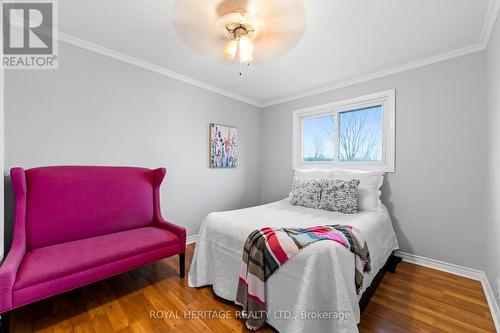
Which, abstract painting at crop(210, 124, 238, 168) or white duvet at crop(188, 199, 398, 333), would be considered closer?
white duvet at crop(188, 199, 398, 333)

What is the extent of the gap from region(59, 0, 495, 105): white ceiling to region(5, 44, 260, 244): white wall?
0.33 m

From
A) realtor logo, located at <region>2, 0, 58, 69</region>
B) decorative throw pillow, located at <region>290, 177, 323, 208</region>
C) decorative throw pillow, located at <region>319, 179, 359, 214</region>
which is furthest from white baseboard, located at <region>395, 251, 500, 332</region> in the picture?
realtor logo, located at <region>2, 0, 58, 69</region>

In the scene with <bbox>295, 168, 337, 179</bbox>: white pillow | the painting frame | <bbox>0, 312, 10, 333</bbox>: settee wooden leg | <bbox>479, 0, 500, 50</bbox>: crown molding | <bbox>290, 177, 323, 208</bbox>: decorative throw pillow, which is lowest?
<bbox>0, 312, 10, 333</bbox>: settee wooden leg

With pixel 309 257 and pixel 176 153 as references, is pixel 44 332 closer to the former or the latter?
pixel 309 257

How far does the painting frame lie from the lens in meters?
3.38

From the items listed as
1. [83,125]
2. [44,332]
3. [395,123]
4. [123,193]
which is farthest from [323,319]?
[83,125]

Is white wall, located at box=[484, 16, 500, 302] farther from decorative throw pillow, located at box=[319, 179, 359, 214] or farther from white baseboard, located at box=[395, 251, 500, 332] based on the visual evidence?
decorative throw pillow, located at box=[319, 179, 359, 214]

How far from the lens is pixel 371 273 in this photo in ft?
5.75

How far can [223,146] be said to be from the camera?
3.54 metres

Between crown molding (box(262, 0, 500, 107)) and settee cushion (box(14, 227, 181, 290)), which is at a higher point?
crown molding (box(262, 0, 500, 107))

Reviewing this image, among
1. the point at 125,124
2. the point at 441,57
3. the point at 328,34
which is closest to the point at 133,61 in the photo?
the point at 125,124

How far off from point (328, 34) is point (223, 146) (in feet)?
6.96

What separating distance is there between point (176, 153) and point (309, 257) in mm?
2285

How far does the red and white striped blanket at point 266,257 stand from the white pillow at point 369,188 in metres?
0.96
